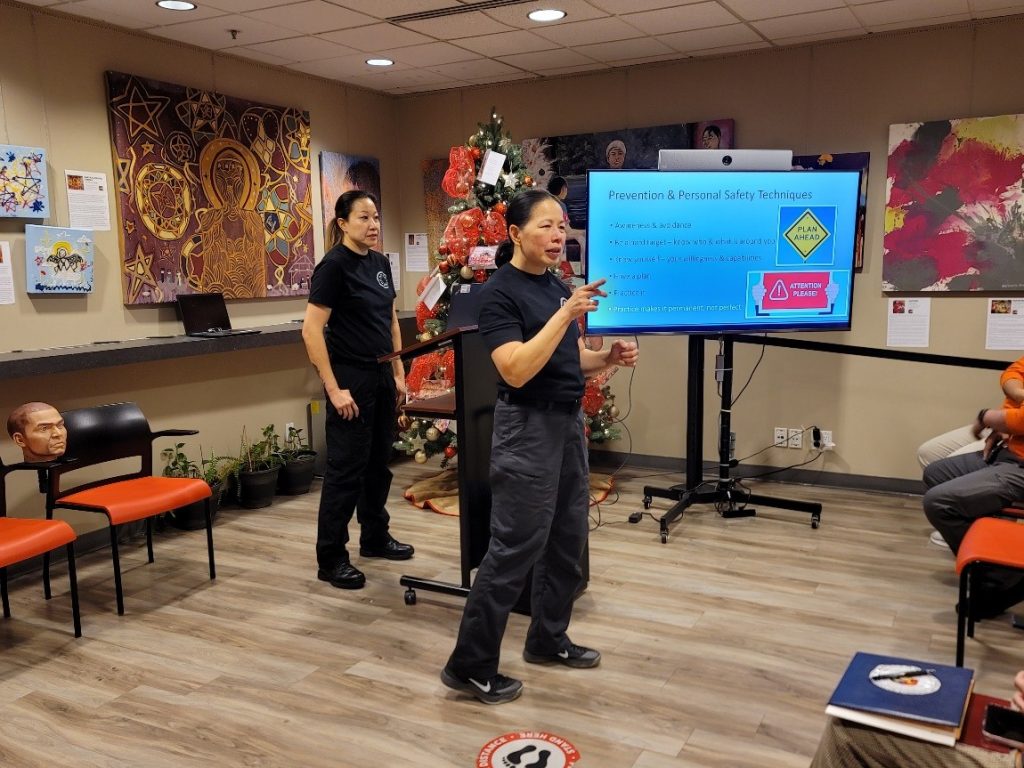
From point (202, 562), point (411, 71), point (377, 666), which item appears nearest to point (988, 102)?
point (411, 71)

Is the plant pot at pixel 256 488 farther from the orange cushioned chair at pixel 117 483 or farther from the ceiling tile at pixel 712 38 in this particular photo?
the ceiling tile at pixel 712 38

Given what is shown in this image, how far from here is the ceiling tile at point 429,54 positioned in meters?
4.74

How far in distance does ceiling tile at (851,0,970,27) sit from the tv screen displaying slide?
2.72ft

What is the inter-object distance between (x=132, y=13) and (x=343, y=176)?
1907mm

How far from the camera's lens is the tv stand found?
4.31m

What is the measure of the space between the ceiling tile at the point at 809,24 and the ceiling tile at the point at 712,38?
0.08 m

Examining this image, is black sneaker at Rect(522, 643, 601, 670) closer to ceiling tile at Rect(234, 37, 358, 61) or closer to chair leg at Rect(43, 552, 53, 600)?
chair leg at Rect(43, 552, 53, 600)

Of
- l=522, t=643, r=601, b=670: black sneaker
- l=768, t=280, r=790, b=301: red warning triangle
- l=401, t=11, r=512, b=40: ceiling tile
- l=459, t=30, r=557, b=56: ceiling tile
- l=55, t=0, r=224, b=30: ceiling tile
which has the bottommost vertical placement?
l=522, t=643, r=601, b=670: black sneaker

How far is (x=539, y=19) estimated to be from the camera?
4.20 m

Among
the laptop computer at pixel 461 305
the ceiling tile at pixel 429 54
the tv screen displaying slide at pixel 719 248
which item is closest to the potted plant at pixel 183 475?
the laptop computer at pixel 461 305

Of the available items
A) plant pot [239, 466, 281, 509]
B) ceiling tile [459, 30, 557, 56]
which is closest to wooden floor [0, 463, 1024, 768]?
plant pot [239, 466, 281, 509]

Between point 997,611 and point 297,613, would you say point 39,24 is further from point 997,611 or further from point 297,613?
point 997,611

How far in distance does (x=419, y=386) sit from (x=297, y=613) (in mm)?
1936

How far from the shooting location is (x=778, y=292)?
4.14 m
